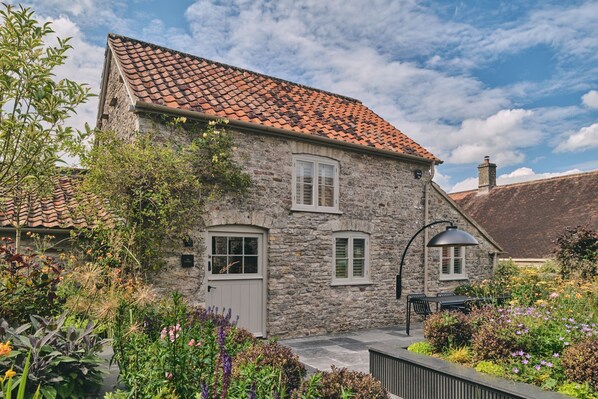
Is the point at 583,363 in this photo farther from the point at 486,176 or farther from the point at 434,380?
the point at 486,176

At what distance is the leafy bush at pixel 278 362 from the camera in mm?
3773

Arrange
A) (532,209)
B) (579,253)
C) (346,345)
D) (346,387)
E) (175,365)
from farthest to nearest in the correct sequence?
1. (532,209)
2. (579,253)
3. (346,345)
4. (346,387)
5. (175,365)

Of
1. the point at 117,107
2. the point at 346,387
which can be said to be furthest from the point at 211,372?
the point at 117,107

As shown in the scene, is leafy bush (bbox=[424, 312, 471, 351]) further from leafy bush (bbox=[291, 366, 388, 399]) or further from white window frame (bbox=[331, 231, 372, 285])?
white window frame (bbox=[331, 231, 372, 285])

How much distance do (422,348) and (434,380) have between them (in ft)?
3.58

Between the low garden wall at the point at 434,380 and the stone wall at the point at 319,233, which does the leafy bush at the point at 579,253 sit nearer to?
the stone wall at the point at 319,233

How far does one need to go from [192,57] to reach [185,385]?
33.7 ft

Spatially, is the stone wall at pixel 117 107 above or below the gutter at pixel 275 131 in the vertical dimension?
above

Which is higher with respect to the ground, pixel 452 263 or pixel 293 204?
pixel 293 204

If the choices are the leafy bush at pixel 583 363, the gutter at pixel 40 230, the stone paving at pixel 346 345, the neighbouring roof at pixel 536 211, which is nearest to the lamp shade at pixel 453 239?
the stone paving at pixel 346 345

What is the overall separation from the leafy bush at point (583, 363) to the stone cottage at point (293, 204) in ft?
19.8

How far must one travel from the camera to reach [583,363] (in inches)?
179

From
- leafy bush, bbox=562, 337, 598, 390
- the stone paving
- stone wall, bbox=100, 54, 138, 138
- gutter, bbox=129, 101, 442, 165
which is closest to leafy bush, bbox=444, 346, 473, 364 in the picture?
the stone paving

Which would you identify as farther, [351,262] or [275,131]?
[351,262]
